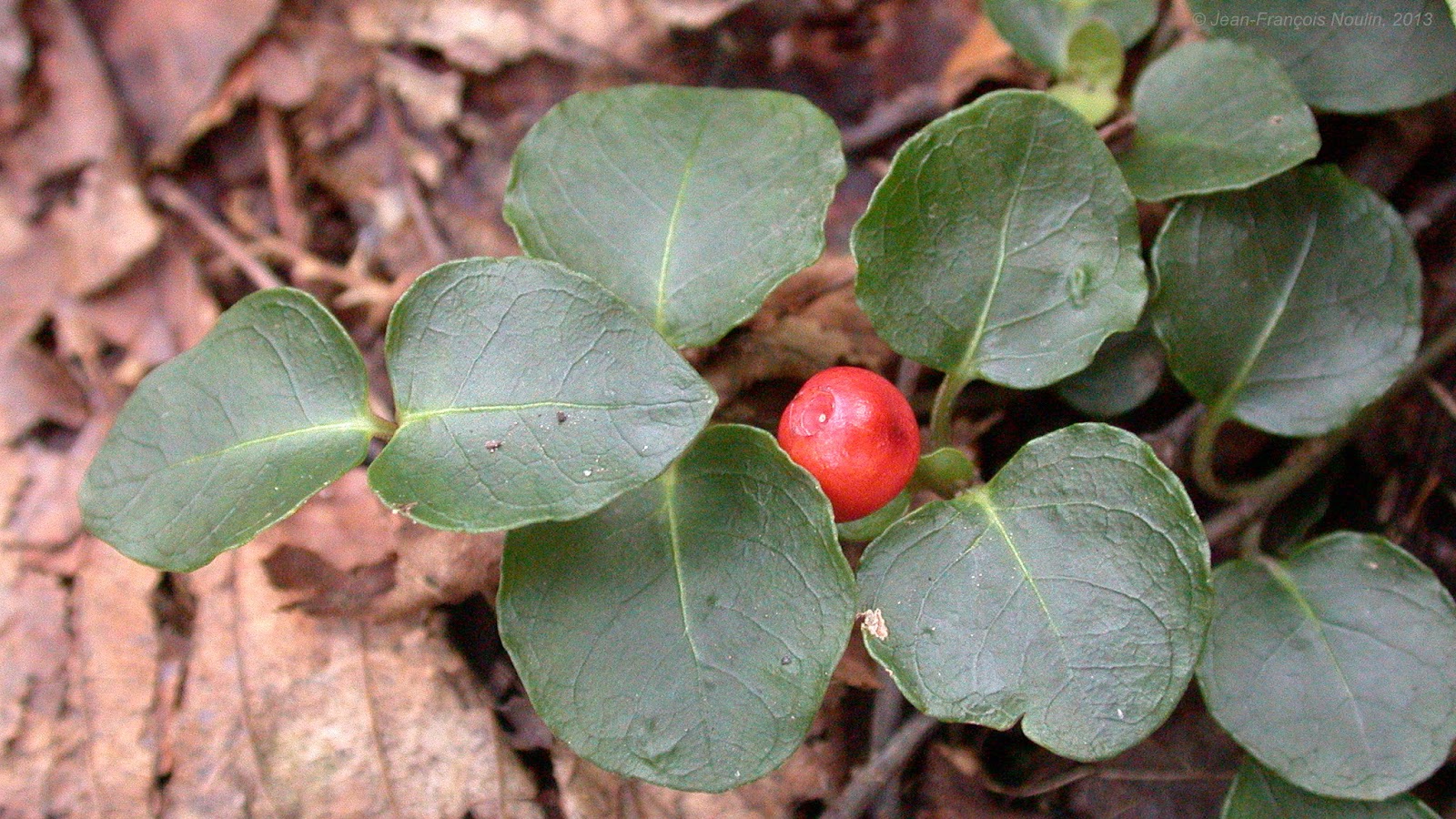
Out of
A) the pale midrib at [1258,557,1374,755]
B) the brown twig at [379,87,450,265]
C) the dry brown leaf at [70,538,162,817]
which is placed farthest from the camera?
the brown twig at [379,87,450,265]

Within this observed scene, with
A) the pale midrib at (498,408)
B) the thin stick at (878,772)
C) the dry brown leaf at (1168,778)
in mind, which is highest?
the pale midrib at (498,408)

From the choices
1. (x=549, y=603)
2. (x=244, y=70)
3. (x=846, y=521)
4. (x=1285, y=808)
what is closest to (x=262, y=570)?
(x=549, y=603)

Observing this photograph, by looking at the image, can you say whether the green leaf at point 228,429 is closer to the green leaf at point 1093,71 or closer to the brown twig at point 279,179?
the brown twig at point 279,179

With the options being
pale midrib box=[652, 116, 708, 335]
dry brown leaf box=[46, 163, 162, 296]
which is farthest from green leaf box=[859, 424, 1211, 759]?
dry brown leaf box=[46, 163, 162, 296]

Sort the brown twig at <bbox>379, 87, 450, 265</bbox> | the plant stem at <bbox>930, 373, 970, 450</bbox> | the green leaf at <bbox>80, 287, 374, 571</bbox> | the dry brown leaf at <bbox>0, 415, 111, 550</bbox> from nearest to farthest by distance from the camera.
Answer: the green leaf at <bbox>80, 287, 374, 571</bbox>, the plant stem at <bbox>930, 373, 970, 450</bbox>, the dry brown leaf at <bbox>0, 415, 111, 550</bbox>, the brown twig at <bbox>379, 87, 450, 265</bbox>

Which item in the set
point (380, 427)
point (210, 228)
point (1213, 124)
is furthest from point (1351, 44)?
point (210, 228)

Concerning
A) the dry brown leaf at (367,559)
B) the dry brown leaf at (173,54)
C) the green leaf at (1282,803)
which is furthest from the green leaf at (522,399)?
the dry brown leaf at (173,54)

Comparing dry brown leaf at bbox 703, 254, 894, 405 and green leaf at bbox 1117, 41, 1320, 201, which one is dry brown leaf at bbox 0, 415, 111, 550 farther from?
green leaf at bbox 1117, 41, 1320, 201
